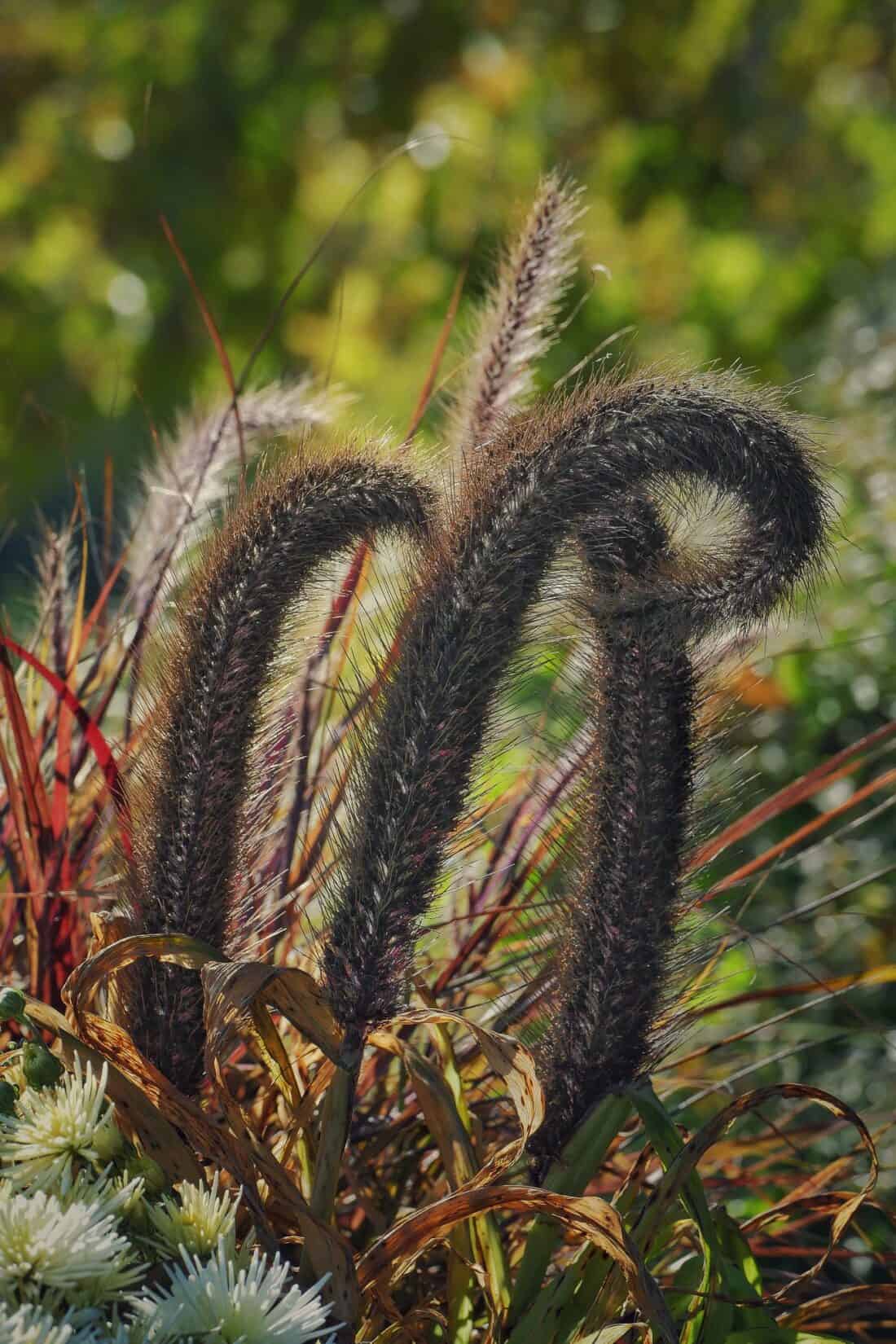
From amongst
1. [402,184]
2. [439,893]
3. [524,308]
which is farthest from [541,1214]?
[402,184]

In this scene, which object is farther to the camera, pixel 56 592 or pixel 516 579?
pixel 56 592

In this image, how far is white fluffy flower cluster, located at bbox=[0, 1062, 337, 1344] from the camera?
1.96ft

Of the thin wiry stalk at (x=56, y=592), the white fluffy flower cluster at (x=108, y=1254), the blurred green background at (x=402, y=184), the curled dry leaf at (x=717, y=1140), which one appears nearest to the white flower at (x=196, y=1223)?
the white fluffy flower cluster at (x=108, y=1254)

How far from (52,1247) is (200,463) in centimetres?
68

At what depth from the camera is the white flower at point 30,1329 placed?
552 mm

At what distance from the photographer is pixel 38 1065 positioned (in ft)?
2.28

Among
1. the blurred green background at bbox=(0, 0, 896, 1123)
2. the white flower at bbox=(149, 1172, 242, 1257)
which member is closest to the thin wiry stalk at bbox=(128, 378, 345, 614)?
the white flower at bbox=(149, 1172, 242, 1257)

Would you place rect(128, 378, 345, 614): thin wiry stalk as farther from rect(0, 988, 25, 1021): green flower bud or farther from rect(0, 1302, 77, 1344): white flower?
rect(0, 1302, 77, 1344): white flower

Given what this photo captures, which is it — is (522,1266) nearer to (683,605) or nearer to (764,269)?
(683,605)

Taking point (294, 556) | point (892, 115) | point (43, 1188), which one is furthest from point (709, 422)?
point (892, 115)

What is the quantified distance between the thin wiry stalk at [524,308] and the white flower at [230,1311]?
0.58 metres

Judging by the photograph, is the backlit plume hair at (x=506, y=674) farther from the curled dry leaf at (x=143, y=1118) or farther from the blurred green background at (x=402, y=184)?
the blurred green background at (x=402, y=184)

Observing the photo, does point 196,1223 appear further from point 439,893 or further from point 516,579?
point 516,579

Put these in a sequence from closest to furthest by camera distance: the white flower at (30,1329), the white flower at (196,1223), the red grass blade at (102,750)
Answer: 1. the white flower at (30,1329)
2. the white flower at (196,1223)
3. the red grass blade at (102,750)
